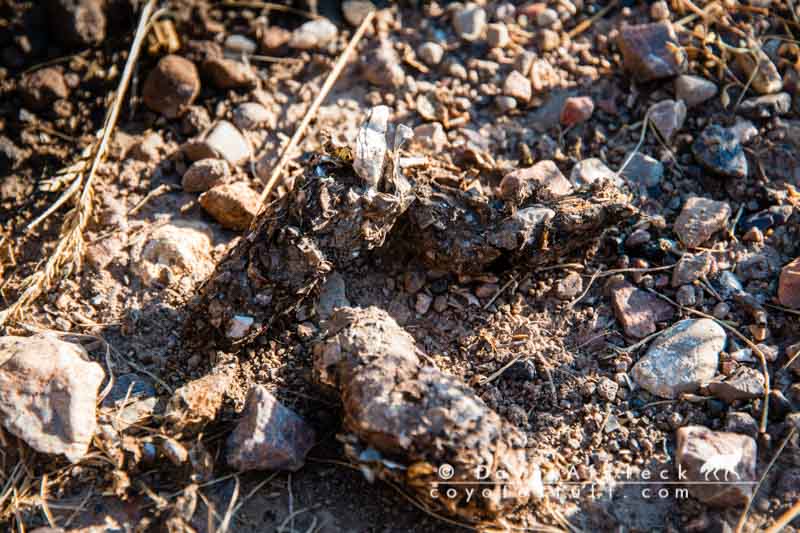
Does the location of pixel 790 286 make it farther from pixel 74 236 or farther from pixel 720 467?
pixel 74 236

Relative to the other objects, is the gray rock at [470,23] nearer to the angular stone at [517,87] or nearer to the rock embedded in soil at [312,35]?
the angular stone at [517,87]

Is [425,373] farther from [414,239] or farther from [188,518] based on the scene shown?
[188,518]

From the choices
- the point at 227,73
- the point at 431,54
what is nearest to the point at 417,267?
the point at 431,54

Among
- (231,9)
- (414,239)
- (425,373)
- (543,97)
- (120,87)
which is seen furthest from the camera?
(231,9)

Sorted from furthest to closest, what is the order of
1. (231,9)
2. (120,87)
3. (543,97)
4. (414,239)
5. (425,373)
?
1. (231,9)
2. (543,97)
3. (120,87)
4. (414,239)
5. (425,373)

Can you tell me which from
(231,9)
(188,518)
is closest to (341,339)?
(188,518)

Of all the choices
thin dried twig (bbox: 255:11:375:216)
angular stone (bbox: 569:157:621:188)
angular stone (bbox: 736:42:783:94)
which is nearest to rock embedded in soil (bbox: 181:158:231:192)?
thin dried twig (bbox: 255:11:375:216)

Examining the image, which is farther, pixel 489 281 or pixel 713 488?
pixel 489 281
